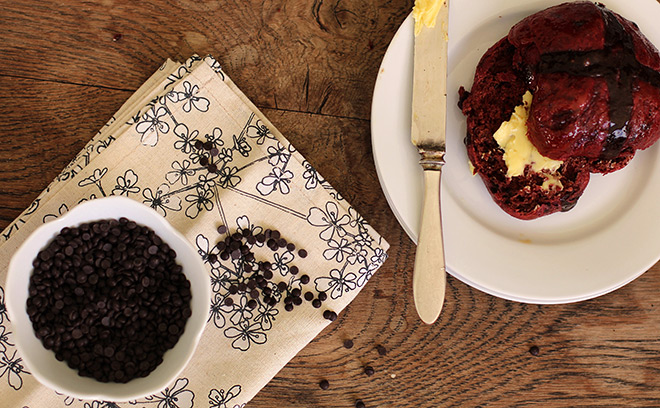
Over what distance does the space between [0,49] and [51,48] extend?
0.16 metres

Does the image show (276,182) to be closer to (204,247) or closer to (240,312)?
(204,247)

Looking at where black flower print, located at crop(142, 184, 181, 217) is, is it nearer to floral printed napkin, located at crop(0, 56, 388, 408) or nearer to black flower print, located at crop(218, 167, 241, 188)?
floral printed napkin, located at crop(0, 56, 388, 408)

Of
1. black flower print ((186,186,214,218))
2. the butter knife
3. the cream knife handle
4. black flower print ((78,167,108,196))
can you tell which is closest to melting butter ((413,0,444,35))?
the butter knife

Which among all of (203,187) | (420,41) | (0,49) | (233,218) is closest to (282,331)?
(233,218)

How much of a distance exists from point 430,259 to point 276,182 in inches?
20.6

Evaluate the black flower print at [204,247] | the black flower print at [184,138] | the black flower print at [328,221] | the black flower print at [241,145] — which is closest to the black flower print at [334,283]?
the black flower print at [328,221]

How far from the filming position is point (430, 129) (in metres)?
1.51

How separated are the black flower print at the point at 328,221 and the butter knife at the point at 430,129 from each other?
9.7 inches

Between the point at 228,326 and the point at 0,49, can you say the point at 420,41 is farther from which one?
the point at 0,49

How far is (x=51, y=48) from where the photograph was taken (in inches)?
65.6

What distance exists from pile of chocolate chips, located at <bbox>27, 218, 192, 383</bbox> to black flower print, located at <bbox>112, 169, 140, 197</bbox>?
8.5 inches

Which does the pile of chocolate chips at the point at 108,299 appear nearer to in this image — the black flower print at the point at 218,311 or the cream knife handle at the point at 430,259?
the black flower print at the point at 218,311

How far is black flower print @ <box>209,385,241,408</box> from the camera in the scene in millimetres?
1504

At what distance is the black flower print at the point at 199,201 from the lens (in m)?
1.54
